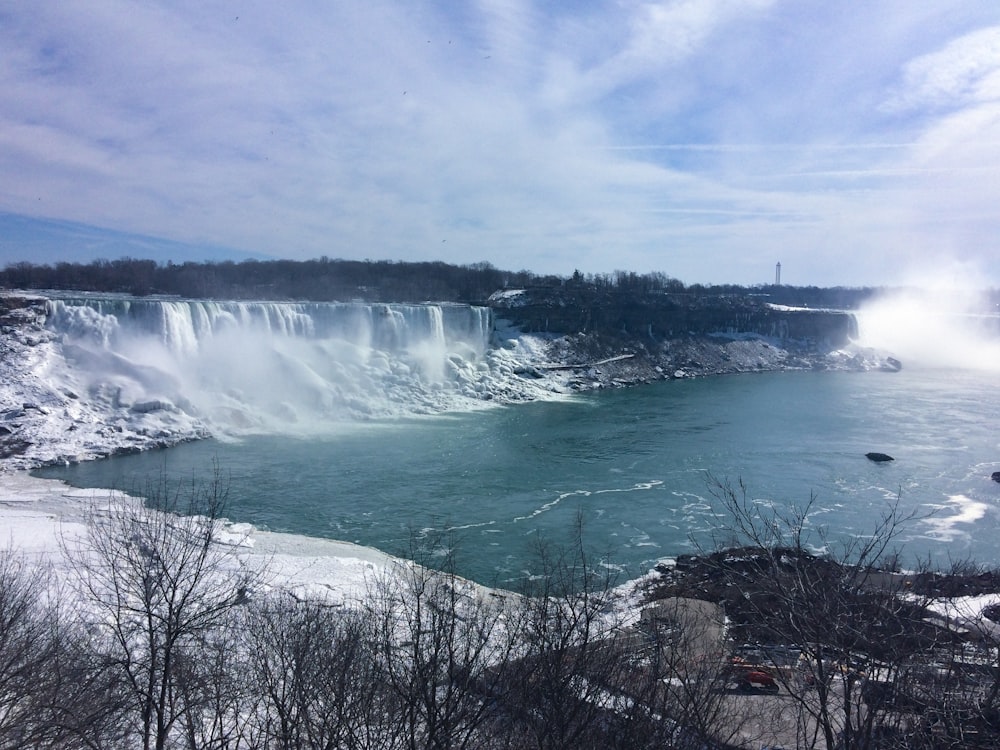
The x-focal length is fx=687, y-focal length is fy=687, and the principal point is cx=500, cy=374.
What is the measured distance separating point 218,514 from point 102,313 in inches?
628

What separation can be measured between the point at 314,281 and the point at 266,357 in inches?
673

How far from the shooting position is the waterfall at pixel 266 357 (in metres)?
23.3

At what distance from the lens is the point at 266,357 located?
28188 mm

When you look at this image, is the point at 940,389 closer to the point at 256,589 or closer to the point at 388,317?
the point at 388,317

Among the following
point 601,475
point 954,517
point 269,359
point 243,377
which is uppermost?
point 269,359

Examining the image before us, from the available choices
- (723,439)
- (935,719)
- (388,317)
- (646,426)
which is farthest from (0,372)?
(935,719)

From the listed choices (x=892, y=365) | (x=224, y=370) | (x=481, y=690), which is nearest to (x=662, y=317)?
(x=892, y=365)

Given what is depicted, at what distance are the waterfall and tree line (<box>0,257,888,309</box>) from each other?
809 cm

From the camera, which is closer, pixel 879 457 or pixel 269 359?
pixel 879 457

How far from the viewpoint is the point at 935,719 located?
393 centimetres

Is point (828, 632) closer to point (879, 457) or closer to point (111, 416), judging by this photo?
point (879, 457)

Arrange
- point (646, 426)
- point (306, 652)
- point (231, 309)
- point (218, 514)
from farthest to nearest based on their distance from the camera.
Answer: point (231, 309), point (646, 426), point (218, 514), point (306, 652)

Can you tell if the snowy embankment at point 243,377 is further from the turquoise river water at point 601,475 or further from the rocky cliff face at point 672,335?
the turquoise river water at point 601,475

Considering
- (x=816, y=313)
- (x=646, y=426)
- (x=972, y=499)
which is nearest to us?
(x=972, y=499)
